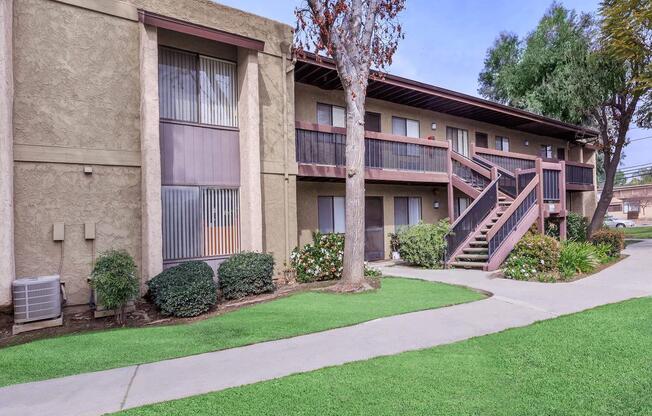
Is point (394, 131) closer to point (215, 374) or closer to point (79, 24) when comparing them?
point (79, 24)

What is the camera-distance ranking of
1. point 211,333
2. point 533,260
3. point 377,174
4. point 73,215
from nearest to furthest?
point 211,333, point 73,215, point 533,260, point 377,174

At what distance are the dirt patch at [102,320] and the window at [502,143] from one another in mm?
15147

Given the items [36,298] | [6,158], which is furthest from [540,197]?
[6,158]

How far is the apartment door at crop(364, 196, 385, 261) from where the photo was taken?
1516cm

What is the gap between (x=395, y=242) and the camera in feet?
51.3

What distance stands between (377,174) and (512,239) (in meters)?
4.49

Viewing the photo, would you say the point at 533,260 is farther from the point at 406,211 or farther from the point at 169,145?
the point at 169,145

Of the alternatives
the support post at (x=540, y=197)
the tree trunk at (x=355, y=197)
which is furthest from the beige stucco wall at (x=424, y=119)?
the support post at (x=540, y=197)

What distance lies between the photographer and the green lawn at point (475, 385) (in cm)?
363

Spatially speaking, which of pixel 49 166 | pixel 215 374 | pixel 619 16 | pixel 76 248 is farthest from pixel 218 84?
pixel 619 16

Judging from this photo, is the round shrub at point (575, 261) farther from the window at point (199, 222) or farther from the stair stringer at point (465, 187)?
the window at point (199, 222)

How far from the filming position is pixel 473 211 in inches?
517

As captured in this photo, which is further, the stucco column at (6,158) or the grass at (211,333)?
the stucco column at (6,158)

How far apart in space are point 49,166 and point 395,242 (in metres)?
11.1
